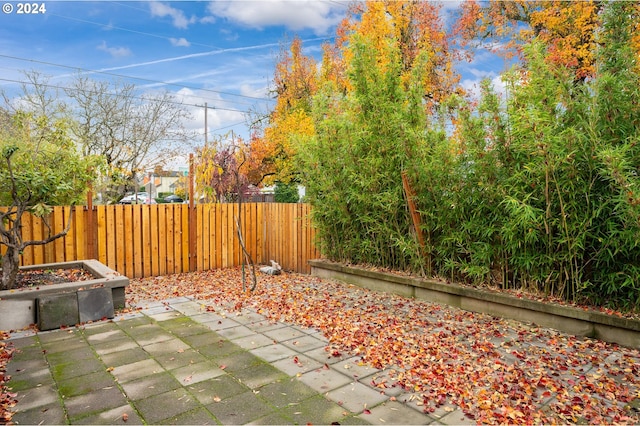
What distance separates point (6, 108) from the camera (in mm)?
9672

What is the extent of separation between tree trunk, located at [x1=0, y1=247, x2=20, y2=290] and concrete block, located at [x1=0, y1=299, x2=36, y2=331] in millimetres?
309

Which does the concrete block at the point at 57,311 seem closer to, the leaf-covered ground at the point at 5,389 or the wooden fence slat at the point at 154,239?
the leaf-covered ground at the point at 5,389

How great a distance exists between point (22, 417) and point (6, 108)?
10.6 meters

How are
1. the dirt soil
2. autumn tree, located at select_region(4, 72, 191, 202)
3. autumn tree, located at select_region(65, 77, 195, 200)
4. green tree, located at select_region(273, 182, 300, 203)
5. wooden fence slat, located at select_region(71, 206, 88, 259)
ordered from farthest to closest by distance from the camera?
green tree, located at select_region(273, 182, 300, 203), autumn tree, located at select_region(65, 77, 195, 200), autumn tree, located at select_region(4, 72, 191, 202), wooden fence slat, located at select_region(71, 206, 88, 259), the dirt soil

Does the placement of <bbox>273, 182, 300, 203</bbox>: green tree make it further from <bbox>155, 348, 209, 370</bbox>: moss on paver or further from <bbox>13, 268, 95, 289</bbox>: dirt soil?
<bbox>155, 348, 209, 370</bbox>: moss on paver

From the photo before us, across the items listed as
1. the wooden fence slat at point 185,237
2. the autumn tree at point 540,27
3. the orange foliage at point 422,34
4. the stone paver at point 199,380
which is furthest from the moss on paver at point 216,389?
the orange foliage at point 422,34

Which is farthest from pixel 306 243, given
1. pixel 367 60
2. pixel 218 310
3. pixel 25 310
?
pixel 25 310

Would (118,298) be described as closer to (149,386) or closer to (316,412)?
(149,386)

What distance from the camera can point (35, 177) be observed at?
3.63m

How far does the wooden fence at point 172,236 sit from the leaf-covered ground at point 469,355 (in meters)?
1.12

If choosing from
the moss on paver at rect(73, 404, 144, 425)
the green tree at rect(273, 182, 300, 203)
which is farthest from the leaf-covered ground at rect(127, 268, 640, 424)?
the green tree at rect(273, 182, 300, 203)

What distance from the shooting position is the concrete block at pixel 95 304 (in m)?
3.52

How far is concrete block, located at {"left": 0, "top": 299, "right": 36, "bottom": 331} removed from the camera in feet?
10.8

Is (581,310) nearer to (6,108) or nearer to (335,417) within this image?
(335,417)
